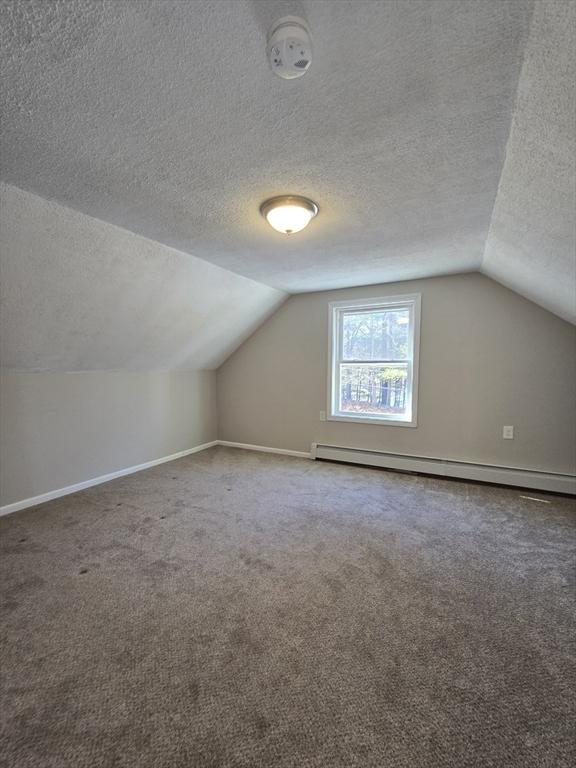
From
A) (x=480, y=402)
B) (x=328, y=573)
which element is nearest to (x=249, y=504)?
(x=328, y=573)

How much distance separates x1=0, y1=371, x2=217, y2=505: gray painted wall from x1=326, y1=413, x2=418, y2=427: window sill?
2.00 metres

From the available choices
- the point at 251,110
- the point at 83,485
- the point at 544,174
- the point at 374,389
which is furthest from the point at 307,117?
the point at 83,485

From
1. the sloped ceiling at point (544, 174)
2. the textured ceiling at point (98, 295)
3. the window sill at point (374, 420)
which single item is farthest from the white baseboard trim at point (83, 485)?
the sloped ceiling at point (544, 174)

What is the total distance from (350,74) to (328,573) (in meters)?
2.33

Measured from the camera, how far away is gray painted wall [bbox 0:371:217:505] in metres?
2.78

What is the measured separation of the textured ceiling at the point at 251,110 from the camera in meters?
0.90

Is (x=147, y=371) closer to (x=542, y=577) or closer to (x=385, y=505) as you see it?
(x=385, y=505)

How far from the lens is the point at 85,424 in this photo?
3301 millimetres

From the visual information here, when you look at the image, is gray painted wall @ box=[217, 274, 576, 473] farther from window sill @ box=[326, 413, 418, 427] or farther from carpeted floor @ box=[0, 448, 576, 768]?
carpeted floor @ box=[0, 448, 576, 768]

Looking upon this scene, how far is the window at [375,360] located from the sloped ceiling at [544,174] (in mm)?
1162

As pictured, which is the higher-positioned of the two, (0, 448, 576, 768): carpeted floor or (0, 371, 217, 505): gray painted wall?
(0, 371, 217, 505): gray painted wall

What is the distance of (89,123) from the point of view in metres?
1.28

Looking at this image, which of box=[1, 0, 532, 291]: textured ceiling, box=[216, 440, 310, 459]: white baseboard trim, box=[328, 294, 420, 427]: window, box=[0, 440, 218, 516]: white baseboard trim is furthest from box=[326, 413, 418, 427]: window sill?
box=[1, 0, 532, 291]: textured ceiling

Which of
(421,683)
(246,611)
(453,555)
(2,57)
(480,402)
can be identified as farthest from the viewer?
(480,402)
